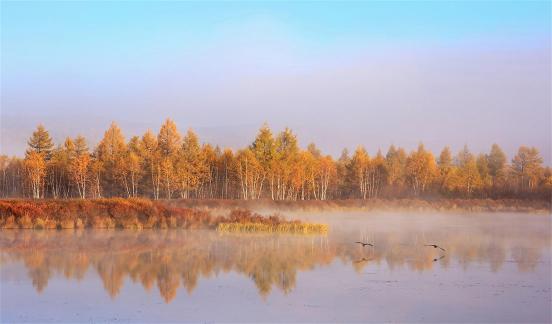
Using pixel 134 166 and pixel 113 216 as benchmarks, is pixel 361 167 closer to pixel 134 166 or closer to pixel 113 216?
pixel 134 166

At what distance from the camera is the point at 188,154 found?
54219 millimetres

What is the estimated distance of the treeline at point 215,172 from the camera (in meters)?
54.2

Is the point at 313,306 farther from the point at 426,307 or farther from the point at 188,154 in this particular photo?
the point at 188,154

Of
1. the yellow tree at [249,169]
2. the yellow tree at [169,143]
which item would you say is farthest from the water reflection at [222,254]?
the yellow tree at [169,143]

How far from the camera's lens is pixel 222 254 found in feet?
60.7

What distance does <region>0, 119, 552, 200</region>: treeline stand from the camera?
54250 millimetres

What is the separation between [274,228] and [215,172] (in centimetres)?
3684

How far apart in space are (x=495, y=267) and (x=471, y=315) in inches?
245

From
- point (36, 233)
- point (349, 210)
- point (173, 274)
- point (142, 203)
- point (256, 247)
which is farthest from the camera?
point (349, 210)

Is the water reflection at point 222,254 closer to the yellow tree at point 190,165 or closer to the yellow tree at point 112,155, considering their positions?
the yellow tree at point 190,165

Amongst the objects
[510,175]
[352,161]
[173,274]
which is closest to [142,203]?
[173,274]

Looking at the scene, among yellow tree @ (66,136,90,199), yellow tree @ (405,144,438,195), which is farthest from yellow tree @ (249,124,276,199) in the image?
yellow tree @ (405,144,438,195)

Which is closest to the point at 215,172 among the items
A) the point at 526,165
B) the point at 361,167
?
the point at 361,167

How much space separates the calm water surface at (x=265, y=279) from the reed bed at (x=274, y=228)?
2.11 metres
